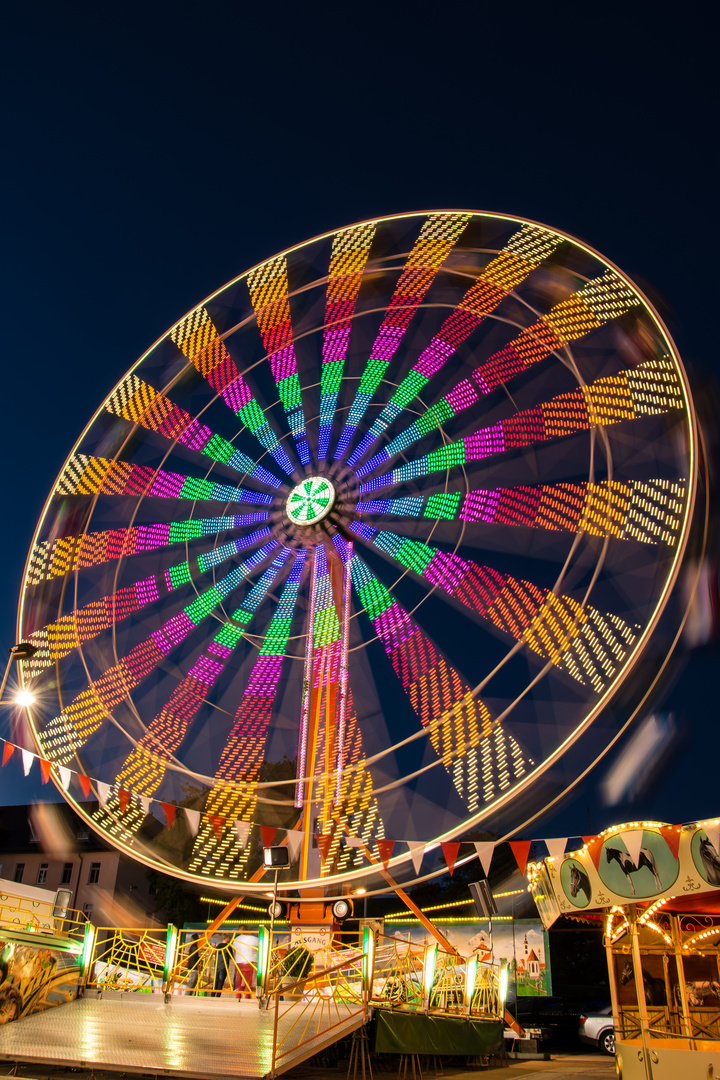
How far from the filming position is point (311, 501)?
13.2 m

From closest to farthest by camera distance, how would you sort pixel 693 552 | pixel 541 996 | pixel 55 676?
pixel 693 552 → pixel 55 676 → pixel 541 996

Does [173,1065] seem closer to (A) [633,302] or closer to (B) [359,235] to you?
(A) [633,302]

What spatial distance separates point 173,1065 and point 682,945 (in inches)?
268

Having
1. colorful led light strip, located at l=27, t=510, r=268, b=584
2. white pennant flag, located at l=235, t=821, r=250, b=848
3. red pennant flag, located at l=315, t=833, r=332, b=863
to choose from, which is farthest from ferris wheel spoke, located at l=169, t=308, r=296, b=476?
red pennant flag, located at l=315, t=833, r=332, b=863

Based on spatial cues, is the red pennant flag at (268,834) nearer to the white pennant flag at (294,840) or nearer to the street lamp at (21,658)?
the white pennant flag at (294,840)

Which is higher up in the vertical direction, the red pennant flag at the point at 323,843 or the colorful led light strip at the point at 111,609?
the colorful led light strip at the point at 111,609

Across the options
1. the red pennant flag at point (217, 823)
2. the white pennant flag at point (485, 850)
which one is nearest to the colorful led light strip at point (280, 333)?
the red pennant flag at point (217, 823)

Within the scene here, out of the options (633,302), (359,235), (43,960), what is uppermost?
(359,235)

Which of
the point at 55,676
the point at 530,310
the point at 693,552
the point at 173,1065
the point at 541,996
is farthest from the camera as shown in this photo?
the point at 541,996

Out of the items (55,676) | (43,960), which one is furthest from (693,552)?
(55,676)

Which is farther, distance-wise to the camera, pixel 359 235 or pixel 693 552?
pixel 359 235

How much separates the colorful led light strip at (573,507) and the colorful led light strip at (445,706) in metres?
1.58

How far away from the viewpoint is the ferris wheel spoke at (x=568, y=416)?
9.73 meters

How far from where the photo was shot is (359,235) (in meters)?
13.3
